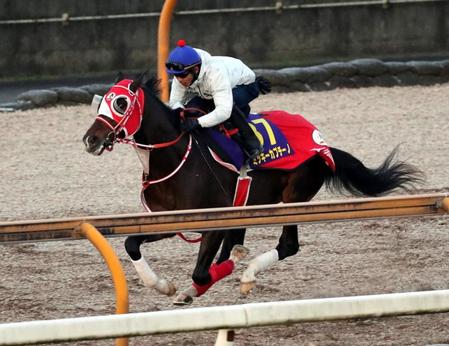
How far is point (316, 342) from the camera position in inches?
271

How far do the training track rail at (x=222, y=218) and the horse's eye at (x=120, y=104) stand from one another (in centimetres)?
130

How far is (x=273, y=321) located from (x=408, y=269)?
3.52 m

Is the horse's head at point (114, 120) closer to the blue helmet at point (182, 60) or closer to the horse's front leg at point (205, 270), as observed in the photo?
the blue helmet at point (182, 60)

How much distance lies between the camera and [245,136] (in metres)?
7.86

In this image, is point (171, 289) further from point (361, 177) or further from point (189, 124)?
point (361, 177)

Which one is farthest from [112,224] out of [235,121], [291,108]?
[291,108]

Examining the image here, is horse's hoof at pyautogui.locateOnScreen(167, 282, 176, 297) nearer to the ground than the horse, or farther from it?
nearer to the ground

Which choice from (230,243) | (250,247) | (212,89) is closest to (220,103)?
(212,89)

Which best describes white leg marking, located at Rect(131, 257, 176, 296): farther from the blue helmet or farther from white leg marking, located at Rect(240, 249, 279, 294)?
the blue helmet

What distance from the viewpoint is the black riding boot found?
782 centimetres

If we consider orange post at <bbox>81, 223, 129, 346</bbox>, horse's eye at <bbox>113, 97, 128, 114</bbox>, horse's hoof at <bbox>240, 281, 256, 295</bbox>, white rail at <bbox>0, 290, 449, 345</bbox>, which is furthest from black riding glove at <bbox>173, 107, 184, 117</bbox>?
white rail at <bbox>0, 290, 449, 345</bbox>

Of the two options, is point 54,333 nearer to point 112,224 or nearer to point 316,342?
point 112,224

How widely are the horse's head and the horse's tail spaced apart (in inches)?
64.3

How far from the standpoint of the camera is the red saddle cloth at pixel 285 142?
26.2ft
